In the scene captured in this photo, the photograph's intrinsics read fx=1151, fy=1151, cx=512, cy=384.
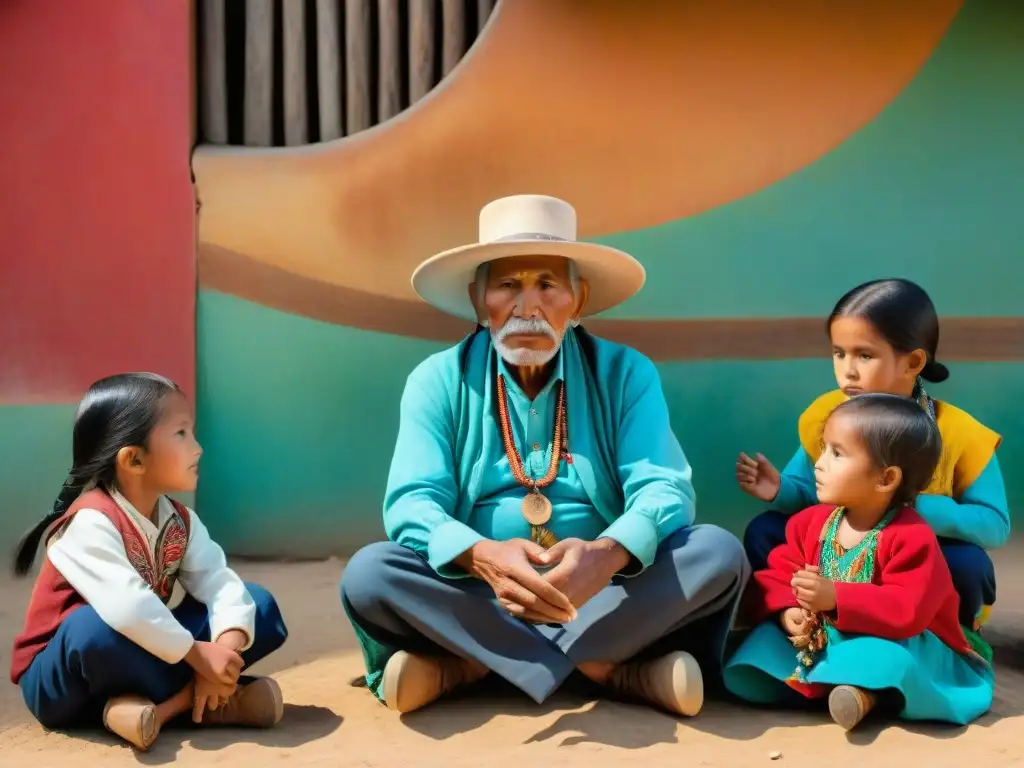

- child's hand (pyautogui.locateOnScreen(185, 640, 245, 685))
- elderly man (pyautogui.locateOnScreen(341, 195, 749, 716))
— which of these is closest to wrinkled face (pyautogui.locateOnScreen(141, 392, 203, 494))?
child's hand (pyautogui.locateOnScreen(185, 640, 245, 685))

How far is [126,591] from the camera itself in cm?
288

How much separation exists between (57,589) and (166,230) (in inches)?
106

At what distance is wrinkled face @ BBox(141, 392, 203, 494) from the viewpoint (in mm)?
3088

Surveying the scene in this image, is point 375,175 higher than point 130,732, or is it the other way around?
point 375,175

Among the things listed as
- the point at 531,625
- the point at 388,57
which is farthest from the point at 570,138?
the point at 531,625

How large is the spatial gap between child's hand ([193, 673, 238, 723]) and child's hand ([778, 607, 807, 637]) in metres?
1.54

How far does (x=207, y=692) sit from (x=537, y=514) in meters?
1.05

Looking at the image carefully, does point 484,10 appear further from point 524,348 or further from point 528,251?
point 524,348

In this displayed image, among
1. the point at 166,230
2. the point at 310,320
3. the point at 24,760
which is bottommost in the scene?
the point at 24,760

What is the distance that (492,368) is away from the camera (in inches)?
144

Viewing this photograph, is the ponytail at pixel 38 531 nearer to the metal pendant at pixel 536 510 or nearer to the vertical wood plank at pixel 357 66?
the metal pendant at pixel 536 510

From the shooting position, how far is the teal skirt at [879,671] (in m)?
3.05

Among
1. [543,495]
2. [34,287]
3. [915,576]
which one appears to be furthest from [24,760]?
[34,287]

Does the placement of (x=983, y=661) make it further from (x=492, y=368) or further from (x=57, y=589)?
(x=57, y=589)
